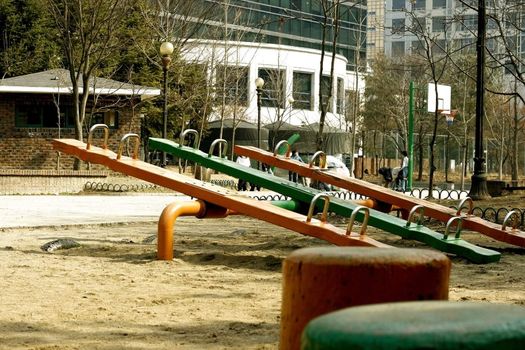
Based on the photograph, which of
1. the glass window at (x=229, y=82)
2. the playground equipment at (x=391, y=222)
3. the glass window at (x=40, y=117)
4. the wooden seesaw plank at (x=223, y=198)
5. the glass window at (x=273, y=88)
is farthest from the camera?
the glass window at (x=273, y=88)

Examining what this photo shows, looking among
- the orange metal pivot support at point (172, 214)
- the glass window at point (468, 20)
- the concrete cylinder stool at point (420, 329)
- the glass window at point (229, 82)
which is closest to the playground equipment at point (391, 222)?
the orange metal pivot support at point (172, 214)

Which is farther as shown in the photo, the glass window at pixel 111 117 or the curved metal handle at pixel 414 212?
the glass window at pixel 111 117

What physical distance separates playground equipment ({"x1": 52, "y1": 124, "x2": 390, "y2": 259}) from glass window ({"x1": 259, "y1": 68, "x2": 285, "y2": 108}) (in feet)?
161

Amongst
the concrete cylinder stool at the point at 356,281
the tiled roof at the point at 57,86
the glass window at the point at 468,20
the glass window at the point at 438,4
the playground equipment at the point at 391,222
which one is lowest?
the playground equipment at the point at 391,222

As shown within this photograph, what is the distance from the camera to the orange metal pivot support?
1069 cm

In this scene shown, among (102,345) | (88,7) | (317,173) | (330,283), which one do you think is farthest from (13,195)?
→ (330,283)

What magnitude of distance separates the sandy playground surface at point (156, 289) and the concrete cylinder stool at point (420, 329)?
336 centimetres

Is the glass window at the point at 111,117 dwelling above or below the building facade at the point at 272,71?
below

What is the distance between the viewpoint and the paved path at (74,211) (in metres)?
17.3

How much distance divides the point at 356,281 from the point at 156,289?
17.1ft

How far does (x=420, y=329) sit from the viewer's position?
2.57 meters

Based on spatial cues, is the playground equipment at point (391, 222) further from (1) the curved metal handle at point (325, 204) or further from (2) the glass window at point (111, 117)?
(2) the glass window at point (111, 117)

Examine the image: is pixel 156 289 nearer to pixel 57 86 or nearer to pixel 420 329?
pixel 420 329

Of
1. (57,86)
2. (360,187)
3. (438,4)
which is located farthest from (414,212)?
(438,4)
